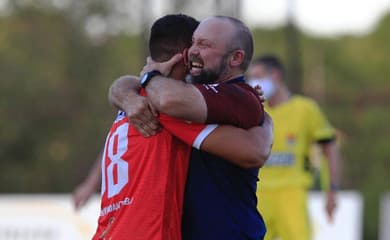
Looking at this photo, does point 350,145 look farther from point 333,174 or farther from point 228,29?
point 228,29

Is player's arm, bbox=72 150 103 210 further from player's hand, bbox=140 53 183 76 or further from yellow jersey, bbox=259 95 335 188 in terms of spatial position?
yellow jersey, bbox=259 95 335 188

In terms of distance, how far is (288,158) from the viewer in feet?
A: 32.3

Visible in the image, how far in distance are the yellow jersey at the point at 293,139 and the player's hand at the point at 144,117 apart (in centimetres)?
508

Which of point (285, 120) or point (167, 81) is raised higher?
point (167, 81)

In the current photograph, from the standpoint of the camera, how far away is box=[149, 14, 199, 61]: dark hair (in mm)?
4723

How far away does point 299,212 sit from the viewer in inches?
384

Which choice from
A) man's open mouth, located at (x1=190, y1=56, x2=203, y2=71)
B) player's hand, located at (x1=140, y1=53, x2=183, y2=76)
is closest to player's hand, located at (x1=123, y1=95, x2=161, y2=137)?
player's hand, located at (x1=140, y1=53, x2=183, y2=76)

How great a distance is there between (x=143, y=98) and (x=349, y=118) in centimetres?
3301

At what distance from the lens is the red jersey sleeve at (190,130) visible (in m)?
4.57

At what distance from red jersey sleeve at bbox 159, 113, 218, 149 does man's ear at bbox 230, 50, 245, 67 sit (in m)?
0.34

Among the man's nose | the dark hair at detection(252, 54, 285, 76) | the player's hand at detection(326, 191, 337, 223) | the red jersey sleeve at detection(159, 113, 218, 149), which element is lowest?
the player's hand at detection(326, 191, 337, 223)

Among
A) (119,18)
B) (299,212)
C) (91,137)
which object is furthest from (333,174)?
(119,18)

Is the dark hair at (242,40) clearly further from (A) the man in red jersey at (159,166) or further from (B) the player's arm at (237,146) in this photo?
(B) the player's arm at (237,146)

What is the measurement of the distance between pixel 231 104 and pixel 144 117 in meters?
0.37
